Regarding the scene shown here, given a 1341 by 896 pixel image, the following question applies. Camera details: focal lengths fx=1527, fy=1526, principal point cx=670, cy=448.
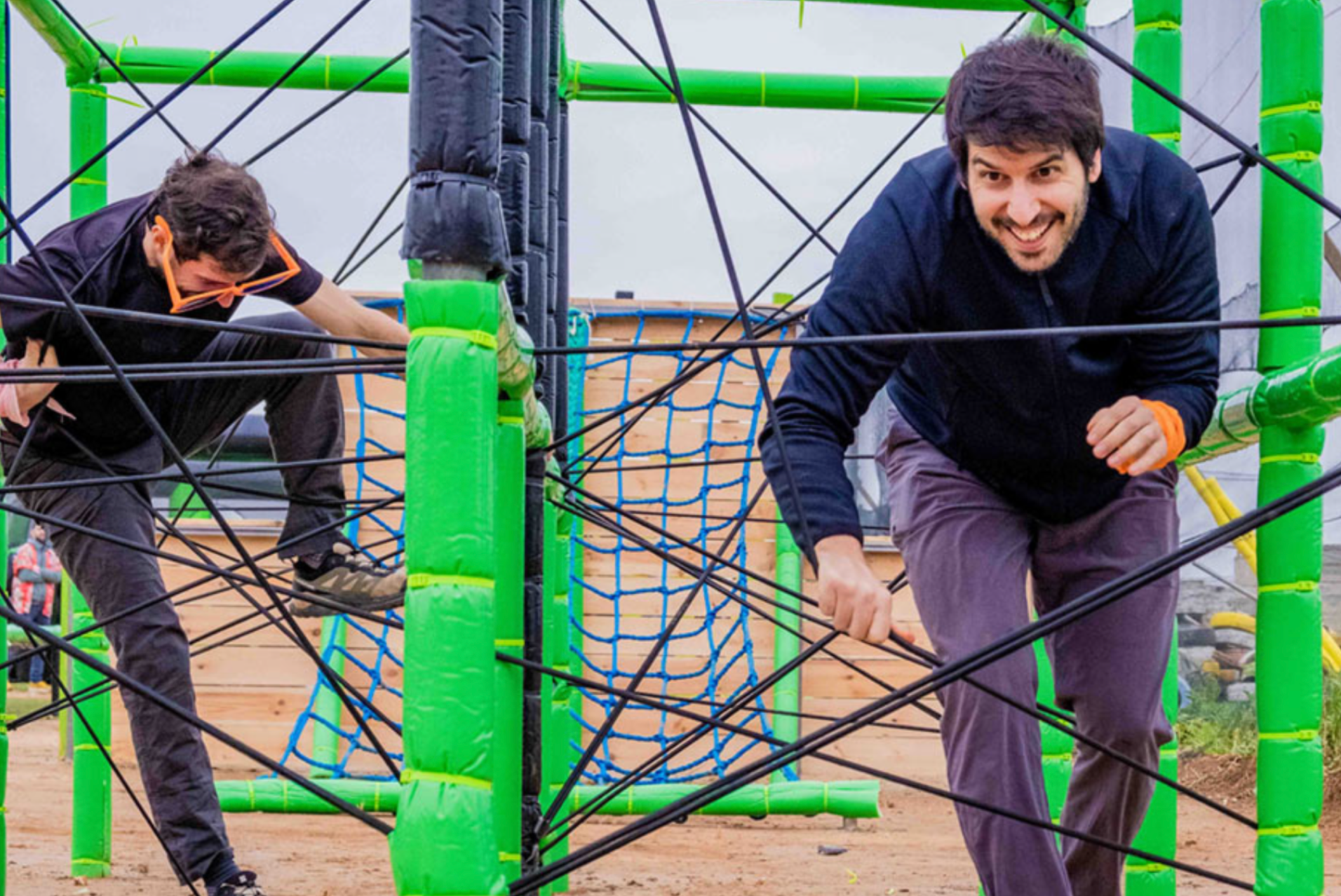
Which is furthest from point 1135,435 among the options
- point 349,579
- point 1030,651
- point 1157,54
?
point 349,579

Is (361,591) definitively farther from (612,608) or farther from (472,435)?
(612,608)

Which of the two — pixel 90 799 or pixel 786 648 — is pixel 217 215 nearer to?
pixel 90 799

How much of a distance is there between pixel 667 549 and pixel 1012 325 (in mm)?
3652

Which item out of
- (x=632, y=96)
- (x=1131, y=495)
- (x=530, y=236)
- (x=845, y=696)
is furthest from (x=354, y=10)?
(x=845, y=696)

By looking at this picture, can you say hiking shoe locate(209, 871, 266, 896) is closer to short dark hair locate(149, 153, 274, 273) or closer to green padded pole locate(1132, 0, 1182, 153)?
short dark hair locate(149, 153, 274, 273)

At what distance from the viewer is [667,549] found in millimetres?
5379

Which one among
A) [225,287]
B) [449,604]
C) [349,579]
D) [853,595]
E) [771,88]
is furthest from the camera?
[771,88]

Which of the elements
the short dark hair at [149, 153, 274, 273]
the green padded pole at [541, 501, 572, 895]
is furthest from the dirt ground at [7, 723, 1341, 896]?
the short dark hair at [149, 153, 274, 273]

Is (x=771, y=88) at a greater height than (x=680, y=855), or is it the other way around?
(x=771, y=88)

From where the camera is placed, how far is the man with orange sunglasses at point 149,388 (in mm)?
2607

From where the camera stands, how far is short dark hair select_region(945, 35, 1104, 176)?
5.28ft

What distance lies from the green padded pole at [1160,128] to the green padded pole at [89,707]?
2.28 meters

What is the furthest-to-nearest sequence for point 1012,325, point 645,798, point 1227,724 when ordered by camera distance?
point 1227,724 < point 645,798 < point 1012,325

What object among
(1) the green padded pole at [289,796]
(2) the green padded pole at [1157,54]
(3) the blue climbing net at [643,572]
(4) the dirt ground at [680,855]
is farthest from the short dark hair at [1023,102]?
(3) the blue climbing net at [643,572]
